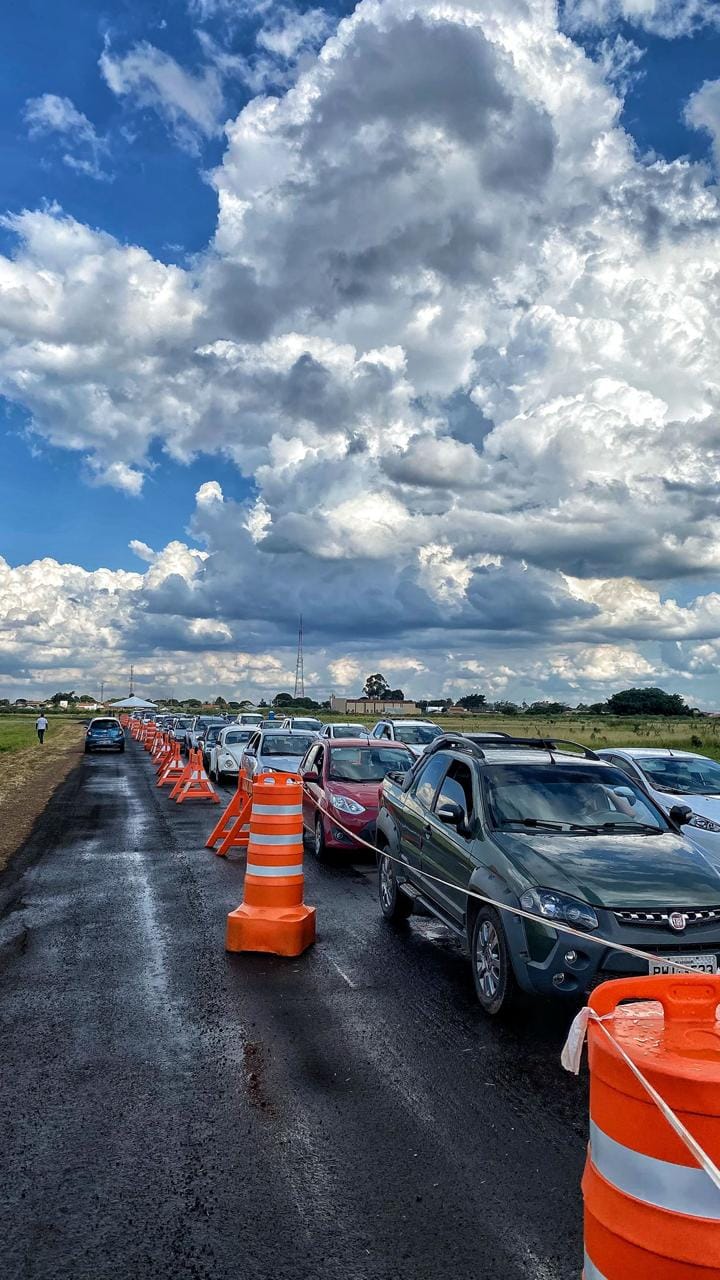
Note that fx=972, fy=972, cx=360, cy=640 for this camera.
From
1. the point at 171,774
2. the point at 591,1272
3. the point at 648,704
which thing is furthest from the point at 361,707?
the point at 591,1272

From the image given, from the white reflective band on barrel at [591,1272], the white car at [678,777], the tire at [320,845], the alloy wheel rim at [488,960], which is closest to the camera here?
the white reflective band on barrel at [591,1272]

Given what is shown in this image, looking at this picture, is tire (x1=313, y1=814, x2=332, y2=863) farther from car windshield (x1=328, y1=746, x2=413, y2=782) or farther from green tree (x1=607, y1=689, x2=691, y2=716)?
green tree (x1=607, y1=689, x2=691, y2=716)

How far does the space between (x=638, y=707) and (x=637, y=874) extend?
11813 centimetres

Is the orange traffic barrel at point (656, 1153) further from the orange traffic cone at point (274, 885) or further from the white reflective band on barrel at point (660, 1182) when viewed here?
the orange traffic cone at point (274, 885)

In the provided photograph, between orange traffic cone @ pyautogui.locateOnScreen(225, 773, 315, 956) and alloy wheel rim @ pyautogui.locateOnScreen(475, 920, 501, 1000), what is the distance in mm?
1792

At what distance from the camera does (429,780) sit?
8.48 metres

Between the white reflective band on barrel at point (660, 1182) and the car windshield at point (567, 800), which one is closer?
the white reflective band on barrel at point (660, 1182)

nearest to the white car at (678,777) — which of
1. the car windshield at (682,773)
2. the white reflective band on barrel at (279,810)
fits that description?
the car windshield at (682,773)

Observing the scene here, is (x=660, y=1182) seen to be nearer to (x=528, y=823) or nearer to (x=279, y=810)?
(x=528, y=823)

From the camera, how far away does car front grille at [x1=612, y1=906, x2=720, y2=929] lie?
5574mm

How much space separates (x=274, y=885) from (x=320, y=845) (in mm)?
5109

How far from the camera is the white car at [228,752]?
25.7 m

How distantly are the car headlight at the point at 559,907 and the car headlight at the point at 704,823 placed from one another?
16.0ft

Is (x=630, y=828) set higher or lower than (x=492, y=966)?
higher
